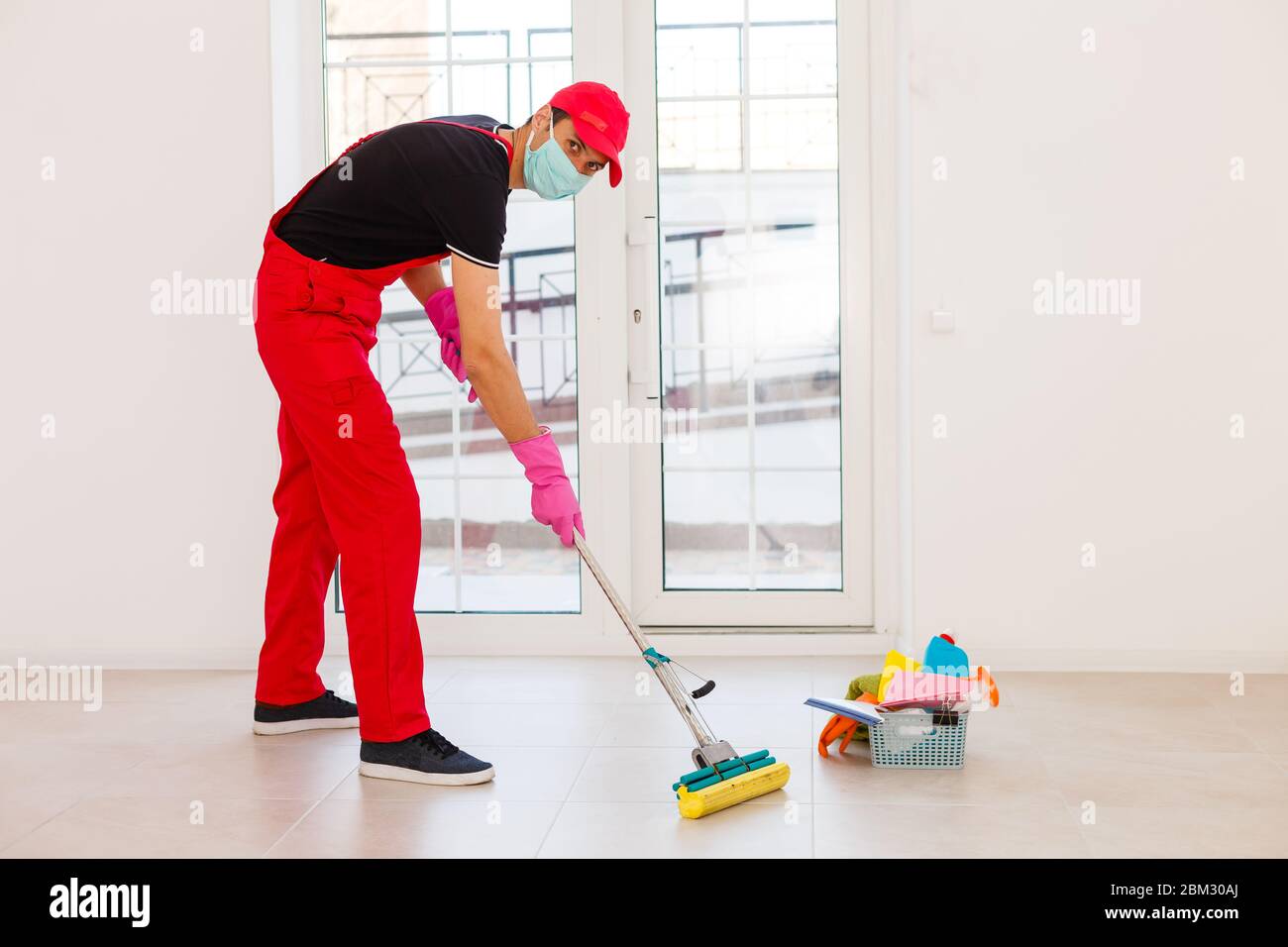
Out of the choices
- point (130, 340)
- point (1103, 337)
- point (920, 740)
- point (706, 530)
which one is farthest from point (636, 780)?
point (130, 340)

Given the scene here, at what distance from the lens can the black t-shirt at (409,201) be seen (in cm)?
235

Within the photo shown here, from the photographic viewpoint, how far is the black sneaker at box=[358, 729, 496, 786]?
2498mm

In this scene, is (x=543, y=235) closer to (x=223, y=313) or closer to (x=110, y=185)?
(x=223, y=313)

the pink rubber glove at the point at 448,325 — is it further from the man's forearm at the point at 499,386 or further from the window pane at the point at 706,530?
the window pane at the point at 706,530

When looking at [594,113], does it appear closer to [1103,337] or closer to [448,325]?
[448,325]

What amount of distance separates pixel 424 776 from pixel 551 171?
1.17 meters

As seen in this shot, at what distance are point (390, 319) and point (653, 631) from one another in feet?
3.97

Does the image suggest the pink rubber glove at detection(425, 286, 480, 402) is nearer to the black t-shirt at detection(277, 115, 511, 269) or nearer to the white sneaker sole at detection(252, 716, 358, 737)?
the black t-shirt at detection(277, 115, 511, 269)

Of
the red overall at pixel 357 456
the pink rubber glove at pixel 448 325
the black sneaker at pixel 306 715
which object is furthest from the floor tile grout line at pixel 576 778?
the pink rubber glove at pixel 448 325

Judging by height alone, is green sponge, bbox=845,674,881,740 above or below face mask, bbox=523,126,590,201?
below

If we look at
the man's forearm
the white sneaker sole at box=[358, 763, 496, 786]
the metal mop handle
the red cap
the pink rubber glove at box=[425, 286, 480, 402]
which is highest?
the red cap

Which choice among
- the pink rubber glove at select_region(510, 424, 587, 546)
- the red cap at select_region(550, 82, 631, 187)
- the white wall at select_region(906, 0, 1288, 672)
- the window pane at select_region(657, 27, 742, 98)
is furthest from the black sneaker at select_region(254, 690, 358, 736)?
the window pane at select_region(657, 27, 742, 98)

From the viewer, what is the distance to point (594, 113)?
94.0 inches

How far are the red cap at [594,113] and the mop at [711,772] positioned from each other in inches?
28.6
